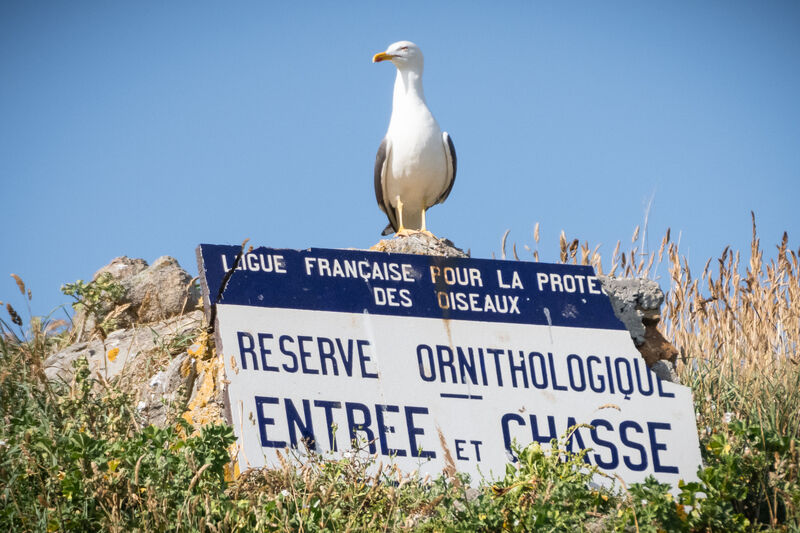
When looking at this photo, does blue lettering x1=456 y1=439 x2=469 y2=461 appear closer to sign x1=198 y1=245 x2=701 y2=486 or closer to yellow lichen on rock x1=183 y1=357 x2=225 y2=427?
sign x1=198 y1=245 x2=701 y2=486

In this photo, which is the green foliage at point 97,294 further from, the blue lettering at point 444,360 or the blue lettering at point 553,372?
the blue lettering at point 553,372

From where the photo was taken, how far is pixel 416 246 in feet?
17.5

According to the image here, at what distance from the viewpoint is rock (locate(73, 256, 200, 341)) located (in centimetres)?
672

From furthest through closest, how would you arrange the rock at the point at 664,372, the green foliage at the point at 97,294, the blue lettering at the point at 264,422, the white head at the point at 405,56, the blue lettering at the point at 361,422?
the white head at the point at 405,56 < the green foliage at the point at 97,294 < the rock at the point at 664,372 < the blue lettering at the point at 361,422 < the blue lettering at the point at 264,422

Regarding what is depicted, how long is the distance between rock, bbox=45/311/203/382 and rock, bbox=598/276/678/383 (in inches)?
97.3

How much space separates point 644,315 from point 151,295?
363cm

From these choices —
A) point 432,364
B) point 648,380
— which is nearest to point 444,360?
point 432,364

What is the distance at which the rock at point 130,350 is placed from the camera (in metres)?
5.26

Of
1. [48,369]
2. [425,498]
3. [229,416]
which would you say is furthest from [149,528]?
[48,369]

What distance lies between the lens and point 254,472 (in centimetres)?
396

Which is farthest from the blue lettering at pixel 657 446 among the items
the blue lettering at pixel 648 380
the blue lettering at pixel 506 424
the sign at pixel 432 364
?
the blue lettering at pixel 506 424

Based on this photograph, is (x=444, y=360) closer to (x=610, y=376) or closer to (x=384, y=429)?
(x=384, y=429)

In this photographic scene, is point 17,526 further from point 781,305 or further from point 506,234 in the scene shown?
point 781,305

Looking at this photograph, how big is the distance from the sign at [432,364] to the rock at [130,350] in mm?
1115
